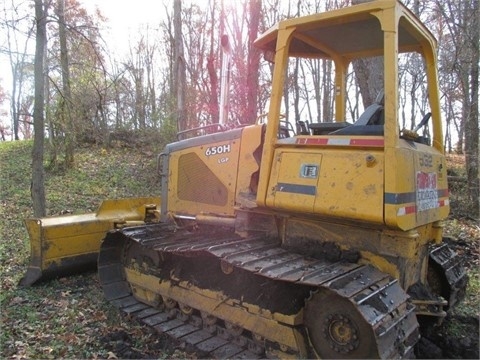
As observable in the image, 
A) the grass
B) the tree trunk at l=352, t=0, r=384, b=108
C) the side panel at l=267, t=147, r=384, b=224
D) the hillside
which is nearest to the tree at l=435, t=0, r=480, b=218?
the hillside

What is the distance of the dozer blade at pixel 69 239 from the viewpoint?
533cm

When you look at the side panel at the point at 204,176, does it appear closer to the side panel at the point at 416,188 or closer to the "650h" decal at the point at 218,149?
the "650h" decal at the point at 218,149

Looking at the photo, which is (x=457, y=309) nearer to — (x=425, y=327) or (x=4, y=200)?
(x=425, y=327)

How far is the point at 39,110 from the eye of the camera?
7305 millimetres

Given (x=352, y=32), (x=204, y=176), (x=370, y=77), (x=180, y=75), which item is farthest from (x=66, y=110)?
(x=352, y=32)

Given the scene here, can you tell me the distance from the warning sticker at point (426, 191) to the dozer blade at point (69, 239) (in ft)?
11.4

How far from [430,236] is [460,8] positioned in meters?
8.57

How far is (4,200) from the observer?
32.6 feet

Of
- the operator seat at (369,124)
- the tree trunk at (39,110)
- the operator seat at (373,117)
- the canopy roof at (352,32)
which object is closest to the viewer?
the canopy roof at (352,32)

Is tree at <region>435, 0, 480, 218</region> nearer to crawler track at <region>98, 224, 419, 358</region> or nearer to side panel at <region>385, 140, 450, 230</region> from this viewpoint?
side panel at <region>385, 140, 450, 230</region>

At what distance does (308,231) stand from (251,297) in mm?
767

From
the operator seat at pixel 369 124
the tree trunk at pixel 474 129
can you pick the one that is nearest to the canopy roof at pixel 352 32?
the operator seat at pixel 369 124

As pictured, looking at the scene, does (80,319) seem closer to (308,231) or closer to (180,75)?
(308,231)

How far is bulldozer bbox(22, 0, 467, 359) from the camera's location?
10.3 ft
